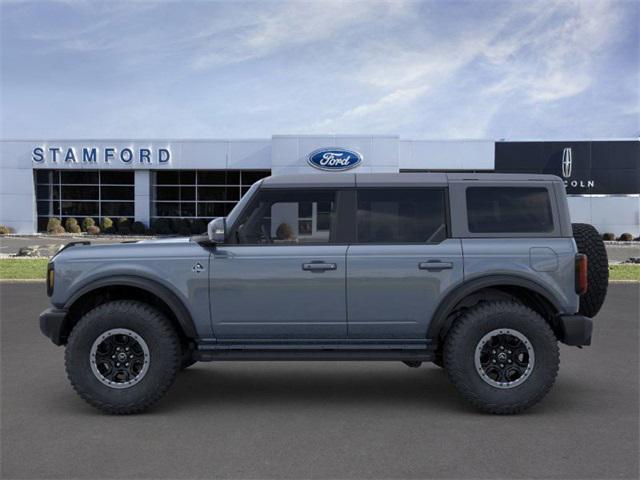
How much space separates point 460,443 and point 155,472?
217 cm

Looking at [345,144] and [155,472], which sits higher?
[345,144]

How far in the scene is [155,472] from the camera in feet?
13.8

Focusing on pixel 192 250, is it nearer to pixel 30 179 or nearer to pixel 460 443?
pixel 460 443

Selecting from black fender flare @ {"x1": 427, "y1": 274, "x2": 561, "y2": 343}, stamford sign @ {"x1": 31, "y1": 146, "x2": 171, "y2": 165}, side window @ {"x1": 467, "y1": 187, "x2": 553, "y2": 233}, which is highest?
→ stamford sign @ {"x1": 31, "y1": 146, "x2": 171, "y2": 165}

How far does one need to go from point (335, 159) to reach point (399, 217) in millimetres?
32150

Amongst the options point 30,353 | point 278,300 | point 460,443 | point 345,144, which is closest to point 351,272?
point 278,300

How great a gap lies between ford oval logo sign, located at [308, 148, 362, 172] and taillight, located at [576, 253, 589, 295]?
3206 centimetres

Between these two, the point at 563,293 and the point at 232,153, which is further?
the point at 232,153

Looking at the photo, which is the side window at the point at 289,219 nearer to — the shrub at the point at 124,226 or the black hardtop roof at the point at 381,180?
the black hardtop roof at the point at 381,180

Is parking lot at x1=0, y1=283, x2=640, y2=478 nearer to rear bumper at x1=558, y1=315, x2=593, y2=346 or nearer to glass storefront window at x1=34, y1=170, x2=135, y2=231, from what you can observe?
rear bumper at x1=558, y1=315, x2=593, y2=346

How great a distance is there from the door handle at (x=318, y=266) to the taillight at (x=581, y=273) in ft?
6.84

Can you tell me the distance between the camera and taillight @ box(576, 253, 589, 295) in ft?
18.4

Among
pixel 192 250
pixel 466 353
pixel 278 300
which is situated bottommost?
pixel 466 353

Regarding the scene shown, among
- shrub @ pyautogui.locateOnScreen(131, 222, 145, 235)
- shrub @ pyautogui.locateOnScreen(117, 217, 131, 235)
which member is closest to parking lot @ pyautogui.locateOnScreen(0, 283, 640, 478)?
shrub @ pyautogui.locateOnScreen(131, 222, 145, 235)
